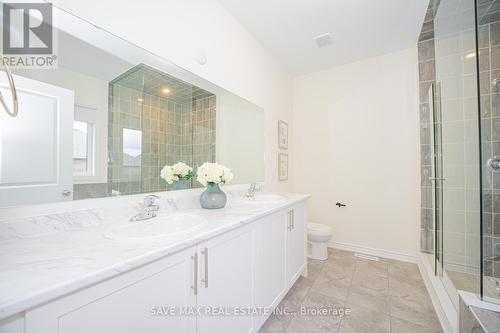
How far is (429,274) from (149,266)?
2387 mm

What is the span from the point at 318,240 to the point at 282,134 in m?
1.39

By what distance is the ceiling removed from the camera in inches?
71.1

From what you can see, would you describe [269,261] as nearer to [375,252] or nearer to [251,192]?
[251,192]

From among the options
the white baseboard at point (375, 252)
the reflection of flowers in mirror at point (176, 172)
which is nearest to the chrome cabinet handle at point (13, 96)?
the reflection of flowers in mirror at point (176, 172)

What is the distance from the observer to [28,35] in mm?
838

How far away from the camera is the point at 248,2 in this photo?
1782mm

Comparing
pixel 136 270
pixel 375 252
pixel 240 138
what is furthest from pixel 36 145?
pixel 375 252

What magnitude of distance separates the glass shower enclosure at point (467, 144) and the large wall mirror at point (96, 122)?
77.3 inches

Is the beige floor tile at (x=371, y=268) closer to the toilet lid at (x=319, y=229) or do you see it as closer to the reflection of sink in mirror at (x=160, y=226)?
the toilet lid at (x=319, y=229)

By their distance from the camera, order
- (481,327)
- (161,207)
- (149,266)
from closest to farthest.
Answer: (149,266) → (481,327) → (161,207)

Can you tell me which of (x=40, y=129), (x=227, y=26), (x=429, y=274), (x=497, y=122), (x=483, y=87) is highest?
(x=227, y=26)

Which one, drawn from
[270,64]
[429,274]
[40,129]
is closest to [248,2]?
[270,64]

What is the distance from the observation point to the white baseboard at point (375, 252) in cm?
238

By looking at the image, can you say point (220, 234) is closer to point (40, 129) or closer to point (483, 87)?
point (40, 129)
